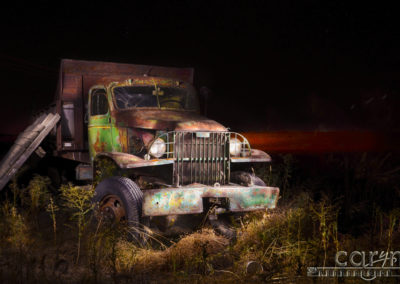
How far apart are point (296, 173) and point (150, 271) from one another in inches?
248

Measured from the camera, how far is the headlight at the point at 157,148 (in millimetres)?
6195

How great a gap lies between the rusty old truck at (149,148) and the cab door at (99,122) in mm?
16

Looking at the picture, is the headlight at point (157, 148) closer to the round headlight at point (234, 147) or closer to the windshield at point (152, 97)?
the round headlight at point (234, 147)

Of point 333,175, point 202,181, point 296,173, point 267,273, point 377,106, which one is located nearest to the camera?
point 267,273

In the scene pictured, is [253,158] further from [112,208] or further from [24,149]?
[24,149]

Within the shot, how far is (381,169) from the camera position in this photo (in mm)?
9633

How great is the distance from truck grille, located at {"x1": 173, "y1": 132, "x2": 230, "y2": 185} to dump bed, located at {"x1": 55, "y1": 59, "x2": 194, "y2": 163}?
2251mm

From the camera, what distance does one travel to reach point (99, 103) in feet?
24.8

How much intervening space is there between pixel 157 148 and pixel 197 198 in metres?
0.91

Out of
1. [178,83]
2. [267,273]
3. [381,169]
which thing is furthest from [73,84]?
[381,169]

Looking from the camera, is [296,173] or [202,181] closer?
[202,181]

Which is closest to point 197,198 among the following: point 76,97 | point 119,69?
point 76,97

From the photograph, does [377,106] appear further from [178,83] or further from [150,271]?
[150,271]

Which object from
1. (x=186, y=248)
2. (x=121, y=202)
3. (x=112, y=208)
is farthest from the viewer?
(x=112, y=208)
